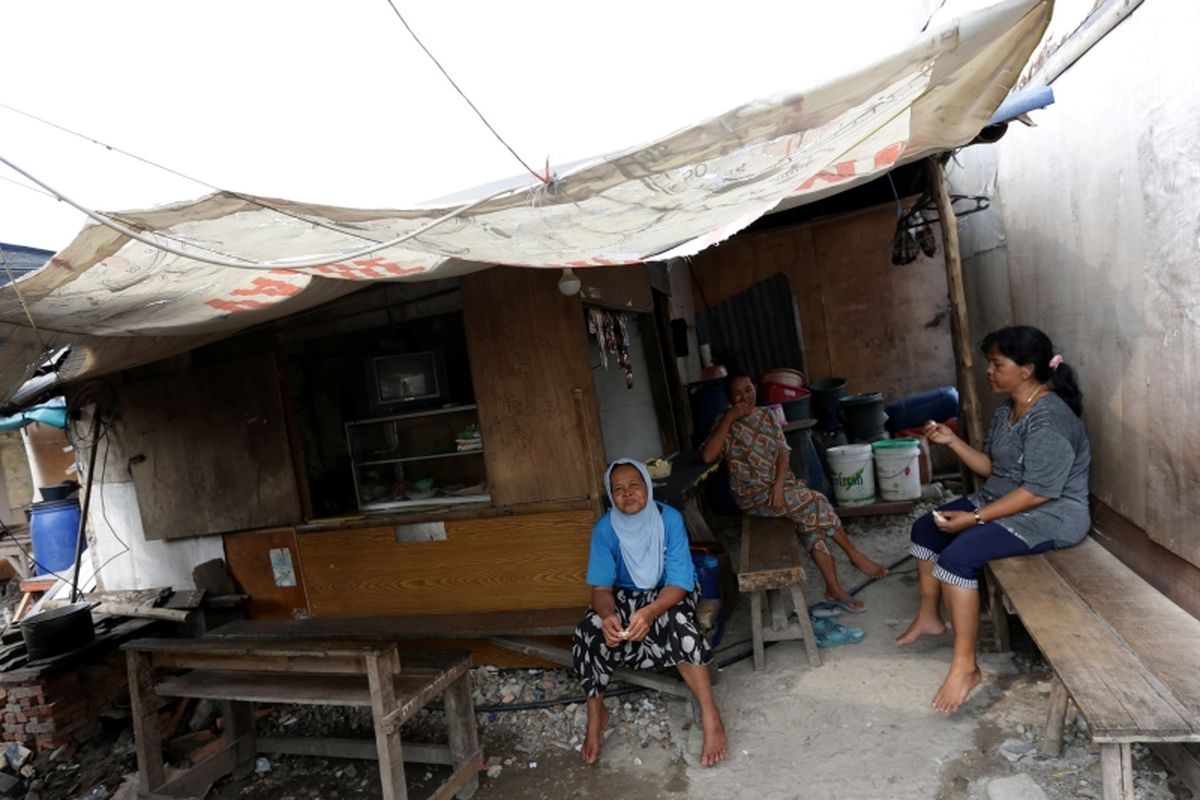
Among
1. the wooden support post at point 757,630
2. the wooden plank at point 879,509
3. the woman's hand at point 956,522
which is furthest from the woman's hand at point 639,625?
the wooden plank at point 879,509

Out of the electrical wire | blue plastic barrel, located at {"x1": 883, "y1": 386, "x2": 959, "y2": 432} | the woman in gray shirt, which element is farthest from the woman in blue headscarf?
blue plastic barrel, located at {"x1": 883, "y1": 386, "x2": 959, "y2": 432}

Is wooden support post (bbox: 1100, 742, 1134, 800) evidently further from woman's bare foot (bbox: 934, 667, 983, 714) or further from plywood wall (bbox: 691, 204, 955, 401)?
plywood wall (bbox: 691, 204, 955, 401)

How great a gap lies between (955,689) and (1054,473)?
3.79 ft

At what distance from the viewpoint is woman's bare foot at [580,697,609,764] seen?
3348mm

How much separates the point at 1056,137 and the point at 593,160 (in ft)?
11.3

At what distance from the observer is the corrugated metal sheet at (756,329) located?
8578mm

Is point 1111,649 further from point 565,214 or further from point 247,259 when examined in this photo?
point 247,259

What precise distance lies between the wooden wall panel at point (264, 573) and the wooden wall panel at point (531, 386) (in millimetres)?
1933

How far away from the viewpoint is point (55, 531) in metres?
6.88

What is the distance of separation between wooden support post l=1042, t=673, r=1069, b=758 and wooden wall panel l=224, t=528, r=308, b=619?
15.7ft

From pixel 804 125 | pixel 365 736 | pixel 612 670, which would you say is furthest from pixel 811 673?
pixel 804 125

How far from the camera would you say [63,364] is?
3.87 metres

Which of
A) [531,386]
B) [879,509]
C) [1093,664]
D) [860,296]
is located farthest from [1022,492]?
[860,296]

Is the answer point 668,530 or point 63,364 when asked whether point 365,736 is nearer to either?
point 668,530
